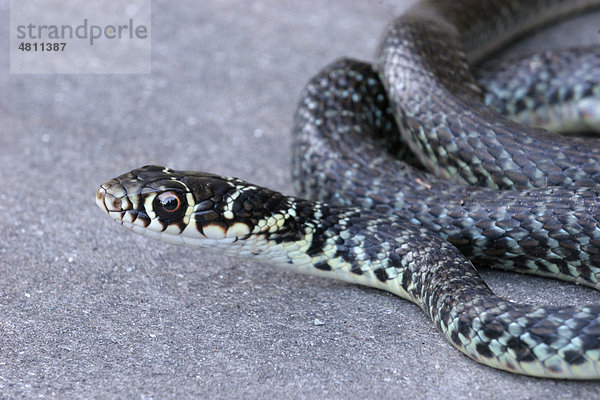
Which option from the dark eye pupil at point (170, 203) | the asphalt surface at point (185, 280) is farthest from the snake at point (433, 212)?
the asphalt surface at point (185, 280)

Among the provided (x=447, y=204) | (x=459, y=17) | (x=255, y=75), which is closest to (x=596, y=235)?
(x=447, y=204)

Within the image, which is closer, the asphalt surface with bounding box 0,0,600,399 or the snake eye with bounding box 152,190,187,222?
the asphalt surface with bounding box 0,0,600,399

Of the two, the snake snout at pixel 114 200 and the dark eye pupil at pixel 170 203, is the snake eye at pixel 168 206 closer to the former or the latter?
the dark eye pupil at pixel 170 203

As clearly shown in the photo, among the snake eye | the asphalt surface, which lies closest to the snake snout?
the snake eye

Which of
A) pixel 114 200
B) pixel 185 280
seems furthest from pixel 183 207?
pixel 185 280

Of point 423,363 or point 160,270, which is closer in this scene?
point 423,363

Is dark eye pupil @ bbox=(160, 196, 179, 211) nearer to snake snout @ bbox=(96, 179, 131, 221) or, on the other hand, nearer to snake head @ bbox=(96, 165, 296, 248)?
snake head @ bbox=(96, 165, 296, 248)

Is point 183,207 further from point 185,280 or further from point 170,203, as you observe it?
point 185,280

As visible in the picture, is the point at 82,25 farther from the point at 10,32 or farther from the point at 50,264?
the point at 50,264
